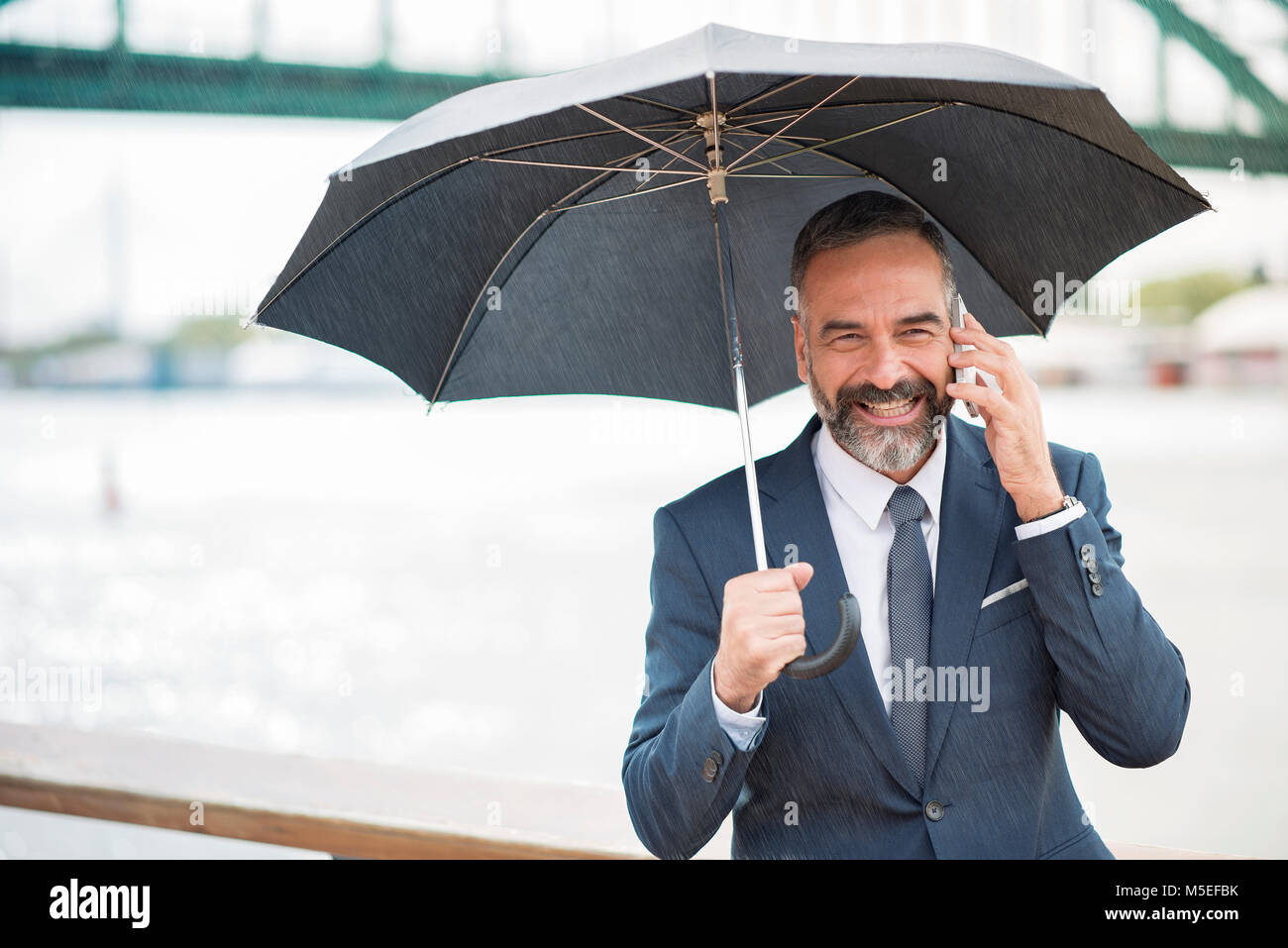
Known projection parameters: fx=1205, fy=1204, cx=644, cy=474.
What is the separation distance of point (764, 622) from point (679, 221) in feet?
3.02

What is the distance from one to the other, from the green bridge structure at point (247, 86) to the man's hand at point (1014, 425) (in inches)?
467

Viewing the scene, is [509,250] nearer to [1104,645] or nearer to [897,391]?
[897,391]

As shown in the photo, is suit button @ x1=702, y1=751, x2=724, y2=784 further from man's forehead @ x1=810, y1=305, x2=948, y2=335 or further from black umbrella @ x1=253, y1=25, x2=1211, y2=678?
man's forehead @ x1=810, y1=305, x2=948, y2=335

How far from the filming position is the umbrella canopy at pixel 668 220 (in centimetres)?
177

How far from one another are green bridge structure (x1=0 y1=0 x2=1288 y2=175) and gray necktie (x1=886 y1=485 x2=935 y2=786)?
11.8 metres

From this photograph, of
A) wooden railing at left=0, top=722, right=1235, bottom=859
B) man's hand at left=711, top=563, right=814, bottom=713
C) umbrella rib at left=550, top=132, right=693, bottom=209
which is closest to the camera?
man's hand at left=711, top=563, right=814, bottom=713

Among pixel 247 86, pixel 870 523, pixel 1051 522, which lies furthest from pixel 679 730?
pixel 247 86

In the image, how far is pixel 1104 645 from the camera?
1.68 meters

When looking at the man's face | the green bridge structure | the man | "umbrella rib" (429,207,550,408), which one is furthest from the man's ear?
the green bridge structure

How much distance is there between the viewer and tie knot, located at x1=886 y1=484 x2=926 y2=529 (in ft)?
6.28

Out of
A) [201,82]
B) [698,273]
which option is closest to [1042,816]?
[698,273]

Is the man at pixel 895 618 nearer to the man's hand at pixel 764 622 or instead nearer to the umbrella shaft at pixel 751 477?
the man's hand at pixel 764 622

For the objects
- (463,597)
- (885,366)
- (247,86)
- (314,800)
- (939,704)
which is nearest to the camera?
(939,704)
